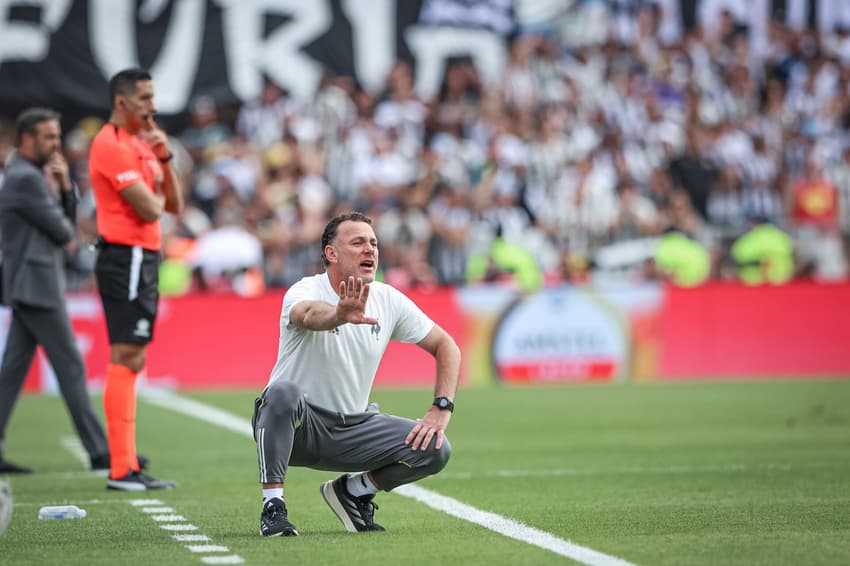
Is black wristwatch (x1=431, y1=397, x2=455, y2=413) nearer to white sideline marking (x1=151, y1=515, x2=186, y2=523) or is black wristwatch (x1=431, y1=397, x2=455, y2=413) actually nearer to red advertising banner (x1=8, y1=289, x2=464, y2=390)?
white sideline marking (x1=151, y1=515, x2=186, y2=523)

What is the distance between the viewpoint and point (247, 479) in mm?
9562

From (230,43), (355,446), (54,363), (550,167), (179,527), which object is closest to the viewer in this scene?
(355,446)

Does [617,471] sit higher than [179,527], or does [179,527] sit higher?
[179,527]

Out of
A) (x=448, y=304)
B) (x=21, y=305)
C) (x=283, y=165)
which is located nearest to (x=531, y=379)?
(x=448, y=304)

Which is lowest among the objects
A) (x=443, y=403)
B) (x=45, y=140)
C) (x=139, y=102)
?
(x=443, y=403)

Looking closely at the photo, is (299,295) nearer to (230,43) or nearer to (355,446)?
(355,446)

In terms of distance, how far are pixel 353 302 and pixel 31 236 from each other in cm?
467

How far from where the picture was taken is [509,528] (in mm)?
7004

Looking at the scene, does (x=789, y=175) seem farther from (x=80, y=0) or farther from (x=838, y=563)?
(x=838, y=563)

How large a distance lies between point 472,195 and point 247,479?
37.3 feet

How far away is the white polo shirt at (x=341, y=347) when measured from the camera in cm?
684

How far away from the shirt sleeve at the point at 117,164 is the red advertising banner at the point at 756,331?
11.0 metres

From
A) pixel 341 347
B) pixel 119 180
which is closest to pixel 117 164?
pixel 119 180

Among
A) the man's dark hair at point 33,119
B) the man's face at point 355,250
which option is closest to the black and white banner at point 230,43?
the man's dark hair at point 33,119
